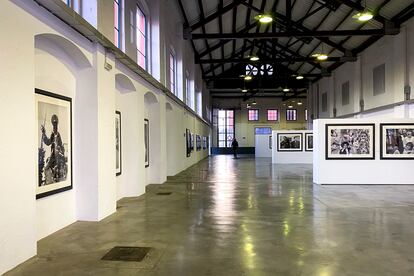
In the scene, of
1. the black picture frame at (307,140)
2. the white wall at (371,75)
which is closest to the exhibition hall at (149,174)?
the white wall at (371,75)

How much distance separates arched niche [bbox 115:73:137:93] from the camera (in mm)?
8545

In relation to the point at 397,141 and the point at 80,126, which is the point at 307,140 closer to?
the point at 397,141

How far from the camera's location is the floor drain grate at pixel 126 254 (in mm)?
4680

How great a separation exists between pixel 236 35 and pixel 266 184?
7732mm

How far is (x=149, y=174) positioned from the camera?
486 inches

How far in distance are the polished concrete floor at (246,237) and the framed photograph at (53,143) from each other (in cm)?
80

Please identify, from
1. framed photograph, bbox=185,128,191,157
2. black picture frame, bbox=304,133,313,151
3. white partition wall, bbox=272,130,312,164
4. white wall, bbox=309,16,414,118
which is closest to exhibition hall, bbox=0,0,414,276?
white wall, bbox=309,16,414,118

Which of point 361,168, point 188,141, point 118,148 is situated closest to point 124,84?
point 118,148

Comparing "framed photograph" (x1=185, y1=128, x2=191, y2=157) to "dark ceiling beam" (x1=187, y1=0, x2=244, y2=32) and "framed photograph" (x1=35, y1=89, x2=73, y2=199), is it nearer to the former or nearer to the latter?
"dark ceiling beam" (x1=187, y1=0, x2=244, y2=32)

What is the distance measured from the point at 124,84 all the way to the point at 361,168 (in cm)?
811

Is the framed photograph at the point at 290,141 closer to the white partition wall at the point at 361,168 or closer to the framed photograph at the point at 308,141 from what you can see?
the framed photograph at the point at 308,141

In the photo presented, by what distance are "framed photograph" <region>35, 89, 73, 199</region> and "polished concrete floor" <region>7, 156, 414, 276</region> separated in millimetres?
802

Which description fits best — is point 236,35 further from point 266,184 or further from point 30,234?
point 30,234

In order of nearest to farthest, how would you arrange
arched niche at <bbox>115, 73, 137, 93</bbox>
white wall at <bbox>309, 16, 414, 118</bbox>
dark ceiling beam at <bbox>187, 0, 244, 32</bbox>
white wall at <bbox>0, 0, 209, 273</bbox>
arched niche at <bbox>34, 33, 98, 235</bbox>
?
white wall at <bbox>0, 0, 209, 273</bbox>, arched niche at <bbox>34, 33, 98, 235</bbox>, arched niche at <bbox>115, 73, 137, 93</bbox>, white wall at <bbox>309, 16, 414, 118</bbox>, dark ceiling beam at <bbox>187, 0, 244, 32</bbox>
